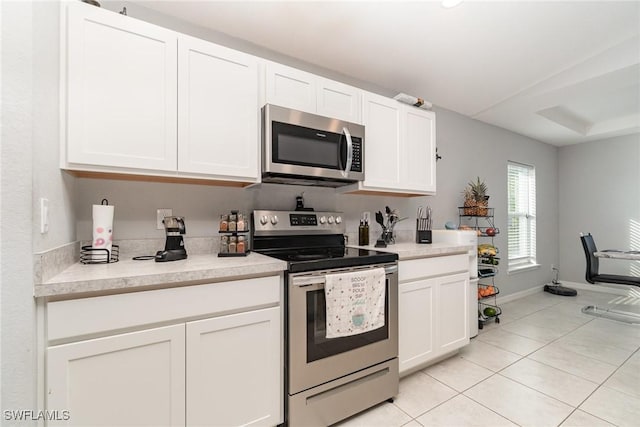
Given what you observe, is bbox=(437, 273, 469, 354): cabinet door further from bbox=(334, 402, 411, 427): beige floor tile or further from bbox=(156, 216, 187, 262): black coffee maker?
bbox=(156, 216, 187, 262): black coffee maker

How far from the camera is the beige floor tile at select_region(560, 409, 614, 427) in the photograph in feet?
5.27

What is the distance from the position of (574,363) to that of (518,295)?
6.96 ft

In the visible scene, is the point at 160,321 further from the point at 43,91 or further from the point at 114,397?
the point at 43,91

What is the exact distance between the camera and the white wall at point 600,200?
4.34m

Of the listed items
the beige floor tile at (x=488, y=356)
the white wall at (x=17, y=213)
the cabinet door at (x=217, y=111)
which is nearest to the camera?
the white wall at (x=17, y=213)

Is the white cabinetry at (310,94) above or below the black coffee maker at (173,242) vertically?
above

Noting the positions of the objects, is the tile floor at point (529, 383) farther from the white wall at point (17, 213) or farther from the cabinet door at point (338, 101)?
the cabinet door at point (338, 101)

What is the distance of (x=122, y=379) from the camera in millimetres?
1146

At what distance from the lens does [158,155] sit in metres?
1.47

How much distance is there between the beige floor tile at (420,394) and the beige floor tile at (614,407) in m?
0.80

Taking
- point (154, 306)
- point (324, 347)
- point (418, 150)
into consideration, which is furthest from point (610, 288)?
point (154, 306)

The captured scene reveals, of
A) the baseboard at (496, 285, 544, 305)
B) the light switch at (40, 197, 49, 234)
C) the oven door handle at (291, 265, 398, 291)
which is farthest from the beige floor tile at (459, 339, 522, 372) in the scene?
the light switch at (40, 197, 49, 234)

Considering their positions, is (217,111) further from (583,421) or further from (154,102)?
(583,421)

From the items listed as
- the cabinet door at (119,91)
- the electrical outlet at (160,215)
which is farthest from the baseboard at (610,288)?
the cabinet door at (119,91)
